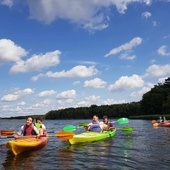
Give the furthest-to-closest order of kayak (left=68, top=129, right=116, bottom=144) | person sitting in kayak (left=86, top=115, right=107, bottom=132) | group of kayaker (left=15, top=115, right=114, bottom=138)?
person sitting in kayak (left=86, top=115, right=107, bottom=132) → kayak (left=68, top=129, right=116, bottom=144) → group of kayaker (left=15, top=115, right=114, bottom=138)

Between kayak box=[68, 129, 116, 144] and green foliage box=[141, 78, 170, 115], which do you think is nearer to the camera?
kayak box=[68, 129, 116, 144]

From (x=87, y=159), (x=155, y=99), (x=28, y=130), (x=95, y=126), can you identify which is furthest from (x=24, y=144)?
(x=155, y=99)

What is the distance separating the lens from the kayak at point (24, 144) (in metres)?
14.3

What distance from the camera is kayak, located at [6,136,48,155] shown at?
562 inches

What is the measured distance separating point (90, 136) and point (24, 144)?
6050mm

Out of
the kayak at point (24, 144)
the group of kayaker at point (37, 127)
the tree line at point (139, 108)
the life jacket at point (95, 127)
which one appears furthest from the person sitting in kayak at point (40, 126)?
the tree line at point (139, 108)

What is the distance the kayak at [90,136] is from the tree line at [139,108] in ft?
193

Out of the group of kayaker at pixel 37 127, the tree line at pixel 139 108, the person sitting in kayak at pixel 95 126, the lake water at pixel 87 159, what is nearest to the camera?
the lake water at pixel 87 159

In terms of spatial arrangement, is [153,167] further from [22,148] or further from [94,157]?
[22,148]

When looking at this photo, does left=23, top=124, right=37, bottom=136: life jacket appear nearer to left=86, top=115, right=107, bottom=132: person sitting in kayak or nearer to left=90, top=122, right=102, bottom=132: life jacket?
left=86, top=115, right=107, bottom=132: person sitting in kayak

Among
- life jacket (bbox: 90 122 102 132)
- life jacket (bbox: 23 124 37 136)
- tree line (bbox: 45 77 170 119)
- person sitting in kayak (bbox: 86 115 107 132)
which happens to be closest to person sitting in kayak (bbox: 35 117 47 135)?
life jacket (bbox: 23 124 37 136)

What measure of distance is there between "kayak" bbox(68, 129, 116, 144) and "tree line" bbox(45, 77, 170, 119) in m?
58.8

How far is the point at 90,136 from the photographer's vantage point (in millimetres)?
19891

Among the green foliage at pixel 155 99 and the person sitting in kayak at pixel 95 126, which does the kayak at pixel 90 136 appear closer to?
the person sitting in kayak at pixel 95 126
